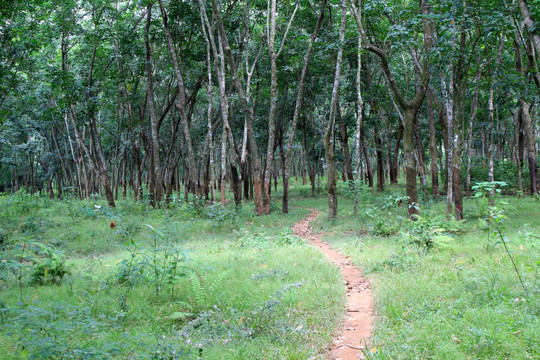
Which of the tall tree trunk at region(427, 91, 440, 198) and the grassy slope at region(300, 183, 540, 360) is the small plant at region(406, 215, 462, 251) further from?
the tall tree trunk at region(427, 91, 440, 198)

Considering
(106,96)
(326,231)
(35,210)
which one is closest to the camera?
(326,231)

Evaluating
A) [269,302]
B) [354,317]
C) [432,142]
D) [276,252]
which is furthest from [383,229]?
[432,142]

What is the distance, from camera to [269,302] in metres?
5.31

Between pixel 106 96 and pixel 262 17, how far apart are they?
876cm

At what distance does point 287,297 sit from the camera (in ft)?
19.7

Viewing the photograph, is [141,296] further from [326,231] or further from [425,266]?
[326,231]

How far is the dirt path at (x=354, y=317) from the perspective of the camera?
15.4 feet

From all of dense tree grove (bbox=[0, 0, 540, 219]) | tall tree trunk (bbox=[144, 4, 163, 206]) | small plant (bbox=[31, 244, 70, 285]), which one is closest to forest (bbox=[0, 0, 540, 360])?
small plant (bbox=[31, 244, 70, 285])

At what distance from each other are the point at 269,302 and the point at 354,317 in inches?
53.4

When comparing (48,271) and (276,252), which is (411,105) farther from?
(48,271)

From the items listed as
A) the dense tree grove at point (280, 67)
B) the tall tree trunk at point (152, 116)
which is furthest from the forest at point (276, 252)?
the tall tree trunk at point (152, 116)

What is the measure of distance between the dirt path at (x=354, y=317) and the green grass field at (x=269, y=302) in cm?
15

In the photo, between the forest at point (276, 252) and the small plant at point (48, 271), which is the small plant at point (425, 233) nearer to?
the forest at point (276, 252)

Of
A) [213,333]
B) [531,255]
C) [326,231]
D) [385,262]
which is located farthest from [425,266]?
[326,231]
